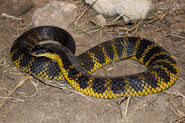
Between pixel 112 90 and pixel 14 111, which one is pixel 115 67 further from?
pixel 14 111

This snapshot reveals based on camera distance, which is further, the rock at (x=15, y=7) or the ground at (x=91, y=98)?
the rock at (x=15, y=7)

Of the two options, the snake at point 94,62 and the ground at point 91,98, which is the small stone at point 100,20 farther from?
the snake at point 94,62

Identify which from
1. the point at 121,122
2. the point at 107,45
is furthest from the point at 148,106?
the point at 107,45

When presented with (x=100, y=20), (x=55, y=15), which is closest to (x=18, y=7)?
(x=55, y=15)

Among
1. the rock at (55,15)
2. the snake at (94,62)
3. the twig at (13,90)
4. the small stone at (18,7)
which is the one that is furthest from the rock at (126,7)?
the twig at (13,90)

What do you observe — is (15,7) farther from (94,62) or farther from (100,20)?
(94,62)

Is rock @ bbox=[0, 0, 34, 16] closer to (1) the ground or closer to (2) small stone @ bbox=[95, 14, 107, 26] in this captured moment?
(1) the ground
